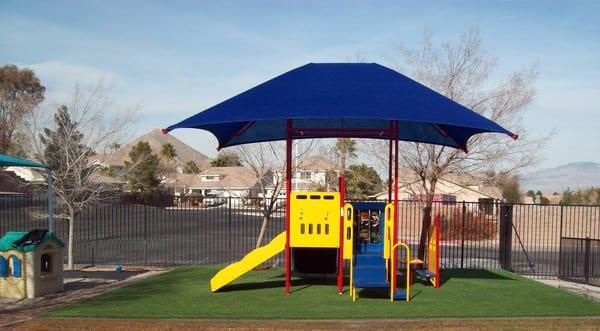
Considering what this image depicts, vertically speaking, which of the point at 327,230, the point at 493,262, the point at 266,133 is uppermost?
the point at 266,133

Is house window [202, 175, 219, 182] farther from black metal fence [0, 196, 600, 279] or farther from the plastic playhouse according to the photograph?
the plastic playhouse

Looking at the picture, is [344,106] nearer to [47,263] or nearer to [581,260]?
[47,263]

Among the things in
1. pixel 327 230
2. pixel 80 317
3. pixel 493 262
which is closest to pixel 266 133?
pixel 327 230

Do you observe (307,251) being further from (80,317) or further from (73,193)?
(73,193)

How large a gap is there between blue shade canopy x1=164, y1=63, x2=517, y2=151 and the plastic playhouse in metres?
4.11

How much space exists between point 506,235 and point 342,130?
685cm

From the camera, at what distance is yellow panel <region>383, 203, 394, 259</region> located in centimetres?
1048

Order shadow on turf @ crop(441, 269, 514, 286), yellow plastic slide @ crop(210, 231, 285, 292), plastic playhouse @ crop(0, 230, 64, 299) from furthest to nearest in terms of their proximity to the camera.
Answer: shadow on turf @ crop(441, 269, 514, 286)
plastic playhouse @ crop(0, 230, 64, 299)
yellow plastic slide @ crop(210, 231, 285, 292)

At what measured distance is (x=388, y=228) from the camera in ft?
34.6

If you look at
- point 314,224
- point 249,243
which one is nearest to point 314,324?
point 314,224

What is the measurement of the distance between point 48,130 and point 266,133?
24.2 feet

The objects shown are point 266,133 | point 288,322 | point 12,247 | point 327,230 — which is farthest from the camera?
point 266,133

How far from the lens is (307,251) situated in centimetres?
1207

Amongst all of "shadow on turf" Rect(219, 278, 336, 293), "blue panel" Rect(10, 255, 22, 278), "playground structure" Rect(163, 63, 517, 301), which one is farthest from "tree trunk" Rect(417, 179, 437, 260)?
"blue panel" Rect(10, 255, 22, 278)
